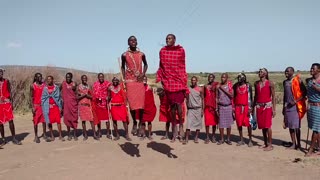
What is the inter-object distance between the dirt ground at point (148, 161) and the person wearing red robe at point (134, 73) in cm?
122

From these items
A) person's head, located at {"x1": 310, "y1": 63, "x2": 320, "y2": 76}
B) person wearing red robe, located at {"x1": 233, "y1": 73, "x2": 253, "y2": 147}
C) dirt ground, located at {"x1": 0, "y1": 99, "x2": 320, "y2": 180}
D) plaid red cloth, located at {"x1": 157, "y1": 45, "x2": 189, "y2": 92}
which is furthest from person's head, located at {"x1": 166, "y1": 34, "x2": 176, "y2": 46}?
person's head, located at {"x1": 310, "y1": 63, "x2": 320, "y2": 76}

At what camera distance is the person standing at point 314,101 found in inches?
293

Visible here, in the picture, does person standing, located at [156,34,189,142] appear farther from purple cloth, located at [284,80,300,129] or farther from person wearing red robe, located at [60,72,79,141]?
person wearing red robe, located at [60,72,79,141]

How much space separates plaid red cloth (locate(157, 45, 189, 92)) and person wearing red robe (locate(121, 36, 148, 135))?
0.57 meters

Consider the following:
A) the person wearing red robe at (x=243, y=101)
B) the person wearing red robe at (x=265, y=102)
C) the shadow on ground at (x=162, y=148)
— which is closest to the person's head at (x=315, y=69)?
the person wearing red robe at (x=265, y=102)

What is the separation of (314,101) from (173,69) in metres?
3.18

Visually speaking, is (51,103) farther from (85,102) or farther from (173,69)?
(173,69)

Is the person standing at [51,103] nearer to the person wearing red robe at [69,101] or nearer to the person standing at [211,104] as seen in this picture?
the person wearing red robe at [69,101]

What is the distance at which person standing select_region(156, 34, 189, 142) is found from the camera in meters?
7.30

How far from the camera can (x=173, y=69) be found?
7340 millimetres

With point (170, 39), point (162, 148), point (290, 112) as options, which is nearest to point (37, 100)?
point (162, 148)

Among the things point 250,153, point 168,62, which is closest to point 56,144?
point 168,62

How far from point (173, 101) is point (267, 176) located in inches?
94.0

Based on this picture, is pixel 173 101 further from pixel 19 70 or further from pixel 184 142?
pixel 19 70
